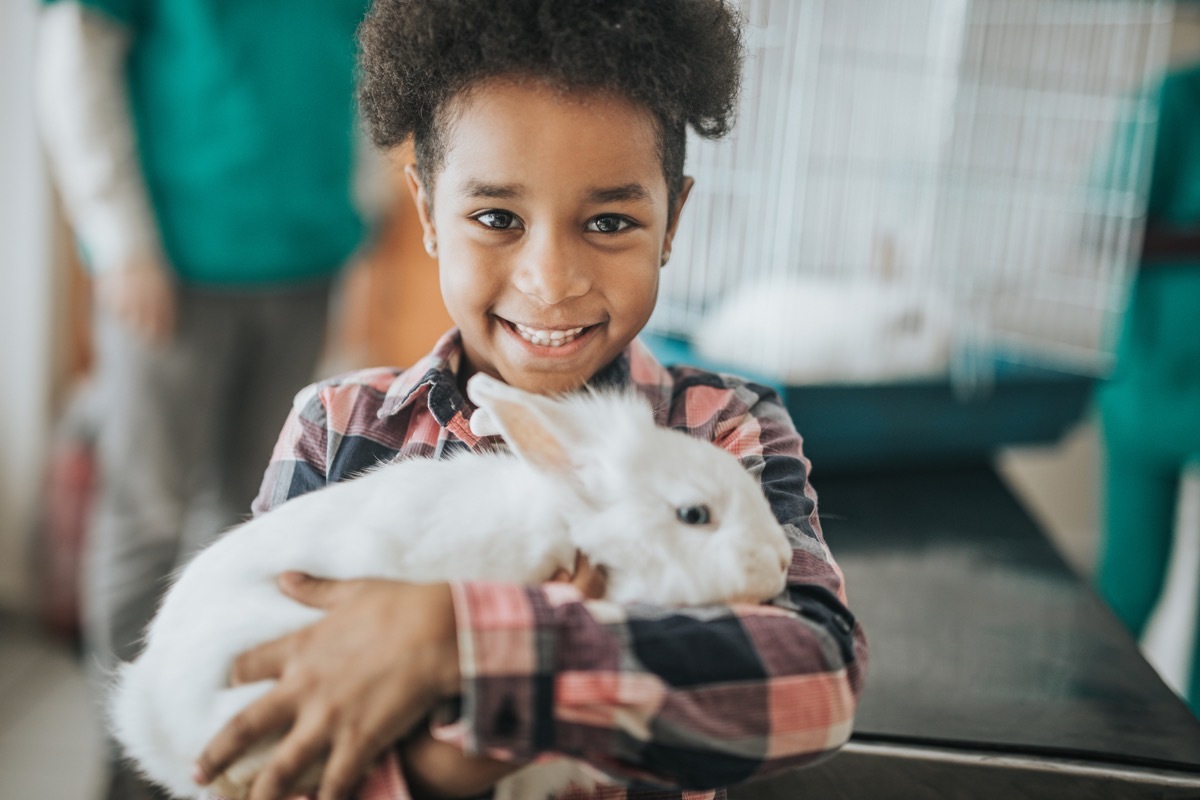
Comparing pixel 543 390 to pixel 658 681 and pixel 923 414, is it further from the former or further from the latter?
pixel 923 414

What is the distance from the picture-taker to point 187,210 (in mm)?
1356

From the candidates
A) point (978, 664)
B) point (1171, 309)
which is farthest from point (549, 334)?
point (1171, 309)

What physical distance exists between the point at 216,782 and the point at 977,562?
0.87 meters

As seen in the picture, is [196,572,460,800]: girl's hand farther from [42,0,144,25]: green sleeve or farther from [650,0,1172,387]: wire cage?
[42,0,144,25]: green sleeve

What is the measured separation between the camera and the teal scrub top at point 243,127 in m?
1.30

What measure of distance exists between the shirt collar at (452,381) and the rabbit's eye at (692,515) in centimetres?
14

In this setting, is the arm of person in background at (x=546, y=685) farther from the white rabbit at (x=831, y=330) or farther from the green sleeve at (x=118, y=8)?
the green sleeve at (x=118, y=8)

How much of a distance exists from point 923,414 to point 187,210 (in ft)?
3.35

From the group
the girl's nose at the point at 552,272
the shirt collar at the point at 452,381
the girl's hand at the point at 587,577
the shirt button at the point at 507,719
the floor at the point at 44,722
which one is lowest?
the floor at the point at 44,722

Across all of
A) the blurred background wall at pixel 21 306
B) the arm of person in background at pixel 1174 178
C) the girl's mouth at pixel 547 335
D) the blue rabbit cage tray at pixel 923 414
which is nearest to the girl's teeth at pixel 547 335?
the girl's mouth at pixel 547 335

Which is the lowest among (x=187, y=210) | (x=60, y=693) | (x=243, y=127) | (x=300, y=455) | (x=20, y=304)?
(x=60, y=693)

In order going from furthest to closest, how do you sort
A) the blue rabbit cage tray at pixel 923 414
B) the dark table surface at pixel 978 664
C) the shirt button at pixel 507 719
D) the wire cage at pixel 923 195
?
the wire cage at pixel 923 195 → the blue rabbit cage tray at pixel 923 414 → the dark table surface at pixel 978 664 → the shirt button at pixel 507 719

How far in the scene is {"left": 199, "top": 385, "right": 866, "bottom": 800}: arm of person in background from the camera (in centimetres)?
48

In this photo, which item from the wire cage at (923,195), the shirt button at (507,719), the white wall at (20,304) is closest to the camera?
the shirt button at (507,719)
